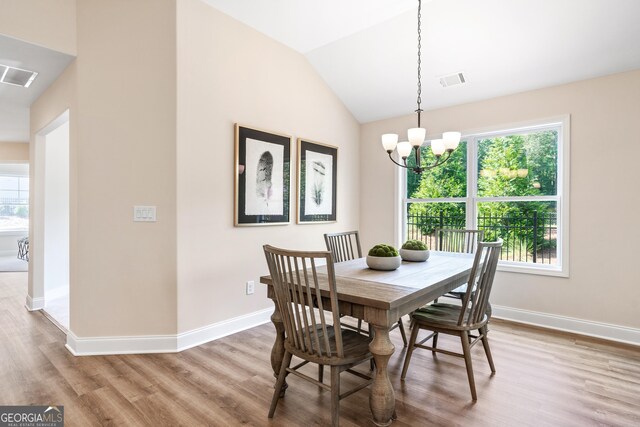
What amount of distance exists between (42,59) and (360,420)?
3666 mm

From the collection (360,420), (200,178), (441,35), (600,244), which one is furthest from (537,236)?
(200,178)

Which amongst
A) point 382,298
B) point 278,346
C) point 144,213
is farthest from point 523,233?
point 144,213

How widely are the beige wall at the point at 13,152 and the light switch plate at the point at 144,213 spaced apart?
5.00m

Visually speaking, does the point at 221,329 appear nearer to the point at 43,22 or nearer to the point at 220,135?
the point at 220,135

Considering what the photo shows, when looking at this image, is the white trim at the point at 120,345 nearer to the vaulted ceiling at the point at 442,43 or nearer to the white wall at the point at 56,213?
the white wall at the point at 56,213

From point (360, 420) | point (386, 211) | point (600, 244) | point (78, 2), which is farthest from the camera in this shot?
point (386, 211)

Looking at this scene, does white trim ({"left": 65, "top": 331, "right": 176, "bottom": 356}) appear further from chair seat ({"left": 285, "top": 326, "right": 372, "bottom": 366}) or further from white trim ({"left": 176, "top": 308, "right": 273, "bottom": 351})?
chair seat ({"left": 285, "top": 326, "right": 372, "bottom": 366})

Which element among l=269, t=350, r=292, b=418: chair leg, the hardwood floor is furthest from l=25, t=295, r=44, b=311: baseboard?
l=269, t=350, r=292, b=418: chair leg

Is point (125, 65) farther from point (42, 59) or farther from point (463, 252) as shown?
point (463, 252)

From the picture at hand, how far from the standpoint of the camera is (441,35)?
329cm

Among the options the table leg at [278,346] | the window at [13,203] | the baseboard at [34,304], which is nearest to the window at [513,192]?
the table leg at [278,346]

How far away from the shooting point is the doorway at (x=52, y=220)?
13.2 feet

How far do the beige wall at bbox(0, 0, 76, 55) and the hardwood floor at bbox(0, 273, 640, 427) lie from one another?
97.5 inches

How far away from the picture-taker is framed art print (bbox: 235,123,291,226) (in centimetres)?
338
